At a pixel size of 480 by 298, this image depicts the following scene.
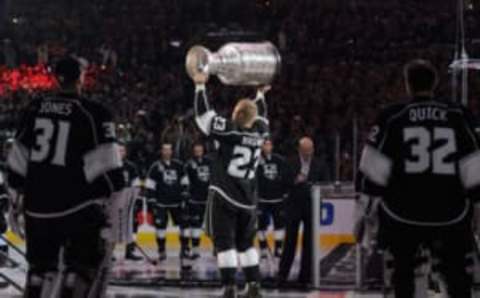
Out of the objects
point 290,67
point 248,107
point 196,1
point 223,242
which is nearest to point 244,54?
point 248,107

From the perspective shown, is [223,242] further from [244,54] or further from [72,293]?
[72,293]

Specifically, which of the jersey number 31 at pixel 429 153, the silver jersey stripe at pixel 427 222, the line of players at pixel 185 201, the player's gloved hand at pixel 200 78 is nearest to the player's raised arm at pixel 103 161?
the silver jersey stripe at pixel 427 222

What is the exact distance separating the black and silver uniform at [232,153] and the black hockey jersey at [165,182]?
5180mm

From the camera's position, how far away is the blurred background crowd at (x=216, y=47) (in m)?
19.5

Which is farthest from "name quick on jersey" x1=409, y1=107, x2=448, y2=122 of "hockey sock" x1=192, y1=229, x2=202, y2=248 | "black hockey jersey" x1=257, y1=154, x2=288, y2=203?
"hockey sock" x1=192, y1=229, x2=202, y2=248

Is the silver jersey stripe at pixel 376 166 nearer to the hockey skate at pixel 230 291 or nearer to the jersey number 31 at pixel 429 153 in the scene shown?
the jersey number 31 at pixel 429 153

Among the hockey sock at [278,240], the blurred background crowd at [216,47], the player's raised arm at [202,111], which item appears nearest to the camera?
the player's raised arm at [202,111]

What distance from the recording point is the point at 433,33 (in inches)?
840

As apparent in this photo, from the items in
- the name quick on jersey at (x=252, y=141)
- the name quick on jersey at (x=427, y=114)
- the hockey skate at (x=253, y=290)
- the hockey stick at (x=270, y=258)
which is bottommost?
the hockey stick at (x=270, y=258)

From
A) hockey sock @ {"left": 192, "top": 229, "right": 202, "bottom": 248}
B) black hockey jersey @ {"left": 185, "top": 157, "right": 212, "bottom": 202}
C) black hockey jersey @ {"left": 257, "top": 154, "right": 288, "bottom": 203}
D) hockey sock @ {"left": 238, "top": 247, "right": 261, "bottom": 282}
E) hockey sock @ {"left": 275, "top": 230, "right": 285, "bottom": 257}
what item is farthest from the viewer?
hockey sock @ {"left": 192, "top": 229, "right": 202, "bottom": 248}

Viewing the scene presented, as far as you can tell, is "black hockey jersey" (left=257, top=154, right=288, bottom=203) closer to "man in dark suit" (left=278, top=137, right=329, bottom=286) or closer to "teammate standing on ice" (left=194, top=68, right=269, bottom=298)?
"man in dark suit" (left=278, top=137, right=329, bottom=286)

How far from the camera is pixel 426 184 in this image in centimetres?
627

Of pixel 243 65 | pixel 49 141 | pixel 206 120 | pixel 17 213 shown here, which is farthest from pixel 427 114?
pixel 243 65

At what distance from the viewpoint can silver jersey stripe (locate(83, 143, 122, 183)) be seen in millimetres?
6434
